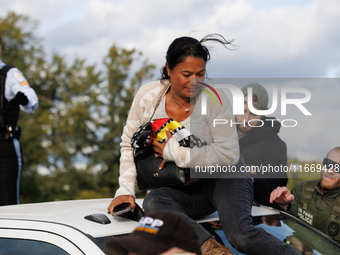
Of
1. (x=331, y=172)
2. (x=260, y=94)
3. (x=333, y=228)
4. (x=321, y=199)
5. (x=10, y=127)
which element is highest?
(x=260, y=94)

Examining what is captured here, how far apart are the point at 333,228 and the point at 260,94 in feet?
4.63

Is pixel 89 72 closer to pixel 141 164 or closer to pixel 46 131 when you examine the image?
pixel 46 131

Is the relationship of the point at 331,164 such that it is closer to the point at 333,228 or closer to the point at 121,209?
the point at 333,228

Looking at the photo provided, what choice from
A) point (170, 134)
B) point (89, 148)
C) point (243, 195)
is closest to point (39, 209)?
point (170, 134)

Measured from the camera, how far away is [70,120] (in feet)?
55.8

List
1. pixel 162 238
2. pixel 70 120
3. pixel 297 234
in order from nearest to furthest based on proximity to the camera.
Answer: pixel 162 238 → pixel 297 234 → pixel 70 120

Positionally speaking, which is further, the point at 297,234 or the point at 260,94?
the point at 260,94

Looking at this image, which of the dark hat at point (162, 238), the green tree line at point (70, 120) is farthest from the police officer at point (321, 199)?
the green tree line at point (70, 120)

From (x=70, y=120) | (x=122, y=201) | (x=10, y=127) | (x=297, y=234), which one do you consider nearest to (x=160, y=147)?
(x=122, y=201)

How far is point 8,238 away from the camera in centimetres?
188

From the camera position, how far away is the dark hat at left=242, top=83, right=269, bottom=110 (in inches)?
135

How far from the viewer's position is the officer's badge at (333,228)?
7.91 ft

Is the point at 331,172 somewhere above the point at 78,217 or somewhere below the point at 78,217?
above

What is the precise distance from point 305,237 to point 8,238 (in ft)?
5.40
